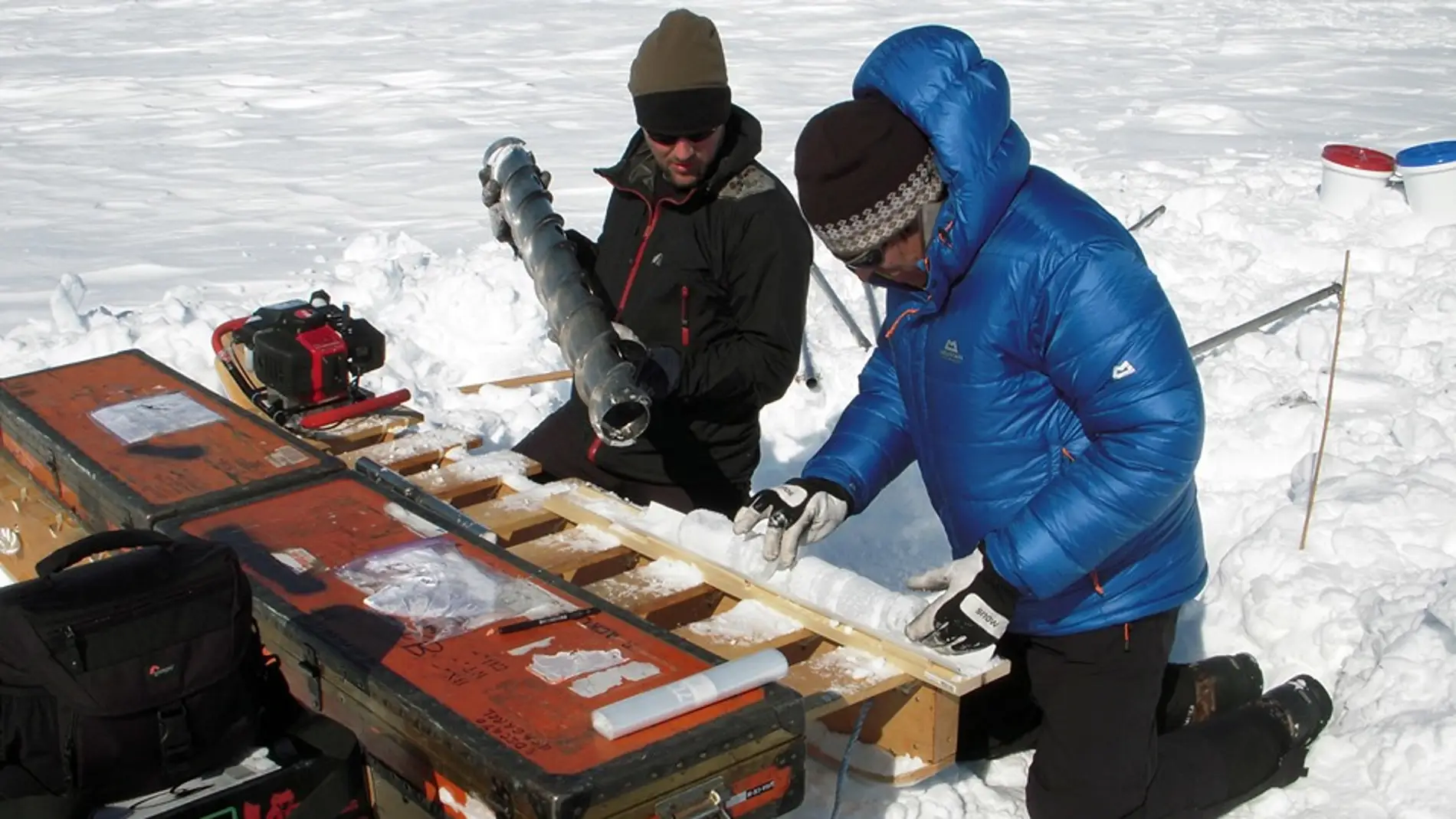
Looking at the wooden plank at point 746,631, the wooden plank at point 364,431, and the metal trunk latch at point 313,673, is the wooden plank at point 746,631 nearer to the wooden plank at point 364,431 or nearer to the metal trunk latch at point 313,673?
the metal trunk latch at point 313,673

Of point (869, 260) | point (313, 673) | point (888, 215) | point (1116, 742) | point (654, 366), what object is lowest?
point (1116, 742)

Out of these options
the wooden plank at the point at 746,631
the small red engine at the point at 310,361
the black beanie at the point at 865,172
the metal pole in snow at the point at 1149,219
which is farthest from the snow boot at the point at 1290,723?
the metal pole in snow at the point at 1149,219

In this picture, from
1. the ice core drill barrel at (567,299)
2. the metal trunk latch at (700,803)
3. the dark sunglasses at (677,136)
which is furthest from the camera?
the dark sunglasses at (677,136)

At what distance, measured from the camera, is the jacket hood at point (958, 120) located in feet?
8.24

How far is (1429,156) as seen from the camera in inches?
283

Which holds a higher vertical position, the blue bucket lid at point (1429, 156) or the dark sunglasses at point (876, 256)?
the dark sunglasses at point (876, 256)

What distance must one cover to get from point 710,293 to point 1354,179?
5162mm

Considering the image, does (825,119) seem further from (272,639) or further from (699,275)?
(272,639)

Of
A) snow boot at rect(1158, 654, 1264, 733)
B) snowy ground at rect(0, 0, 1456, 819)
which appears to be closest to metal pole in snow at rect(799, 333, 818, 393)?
snowy ground at rect(0, 0, 1456, 819)

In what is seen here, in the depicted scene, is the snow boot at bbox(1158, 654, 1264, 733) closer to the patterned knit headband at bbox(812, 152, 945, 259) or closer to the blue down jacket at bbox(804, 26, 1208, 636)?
the blue down jacket at bbox(804, 26, 1208, 636)

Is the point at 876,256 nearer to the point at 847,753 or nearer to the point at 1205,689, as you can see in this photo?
the point at 847,753

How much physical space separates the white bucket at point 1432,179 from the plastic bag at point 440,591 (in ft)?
19.2

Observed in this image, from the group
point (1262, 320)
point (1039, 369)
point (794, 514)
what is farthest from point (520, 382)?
point (1039, 369)

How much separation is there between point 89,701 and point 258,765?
11.8 inches
